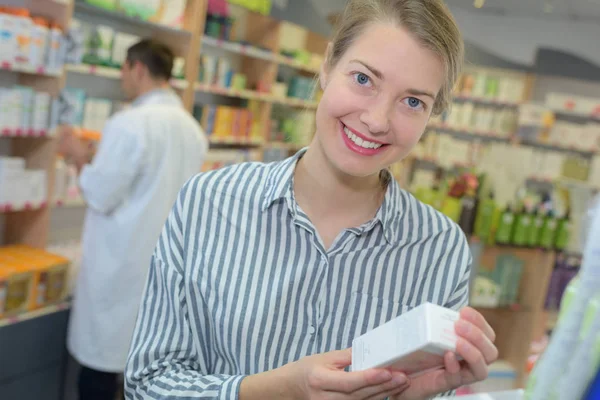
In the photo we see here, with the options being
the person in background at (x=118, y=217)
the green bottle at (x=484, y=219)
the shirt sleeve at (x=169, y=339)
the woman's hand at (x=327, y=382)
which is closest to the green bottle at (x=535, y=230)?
the green bottle at (x=484, y=219)

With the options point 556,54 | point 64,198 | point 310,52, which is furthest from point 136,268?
point 556,54

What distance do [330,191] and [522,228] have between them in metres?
3.46

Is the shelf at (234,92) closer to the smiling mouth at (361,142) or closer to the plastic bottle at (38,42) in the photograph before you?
the plastic bottle at (38,42)

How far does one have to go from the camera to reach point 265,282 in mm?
1288

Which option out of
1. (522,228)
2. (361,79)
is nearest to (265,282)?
(361,79)

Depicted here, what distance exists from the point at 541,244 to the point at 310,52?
144 inches

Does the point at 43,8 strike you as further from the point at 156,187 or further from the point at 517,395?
the point at 517,395

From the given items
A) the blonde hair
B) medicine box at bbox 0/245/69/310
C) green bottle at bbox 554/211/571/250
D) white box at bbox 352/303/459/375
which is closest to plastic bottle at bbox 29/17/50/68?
medicine box at bbox 0/245/69/310

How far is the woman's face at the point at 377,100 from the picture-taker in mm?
1189

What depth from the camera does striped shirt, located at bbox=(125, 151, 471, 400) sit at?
1271 mm

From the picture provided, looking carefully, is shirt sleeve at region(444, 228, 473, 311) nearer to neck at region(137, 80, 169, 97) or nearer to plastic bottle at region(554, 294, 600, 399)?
plastic bottle at region(554, 294, 600, 399)

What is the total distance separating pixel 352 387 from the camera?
929 millimetres

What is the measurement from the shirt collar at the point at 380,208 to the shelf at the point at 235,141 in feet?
12.9

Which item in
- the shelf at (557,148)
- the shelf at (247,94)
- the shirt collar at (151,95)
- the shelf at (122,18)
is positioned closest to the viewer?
the shirt collar at (151,95)
